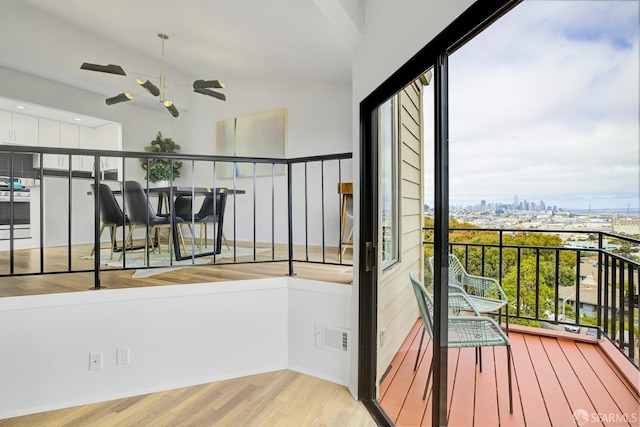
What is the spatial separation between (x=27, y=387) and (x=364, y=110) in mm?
2654

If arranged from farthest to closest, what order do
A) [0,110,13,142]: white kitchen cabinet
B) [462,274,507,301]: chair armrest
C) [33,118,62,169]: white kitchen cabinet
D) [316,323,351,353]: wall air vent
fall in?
1. [33,118,62,169]: white kitchen cabinet
2. [0,110,13,142]: white kitchen cabinet
3. [316,323,351,353]: wall air vent
4. [462,274,507,301]: chair armrest

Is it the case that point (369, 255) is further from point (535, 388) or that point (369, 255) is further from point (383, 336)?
point (535, 388)

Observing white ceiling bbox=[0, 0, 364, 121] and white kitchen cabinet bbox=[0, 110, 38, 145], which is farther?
white kitchen cabinet bbox=[0, 110, 38, 145]

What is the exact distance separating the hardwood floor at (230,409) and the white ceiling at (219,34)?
3.06 metres

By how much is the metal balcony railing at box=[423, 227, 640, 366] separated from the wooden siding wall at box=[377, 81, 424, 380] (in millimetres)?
606

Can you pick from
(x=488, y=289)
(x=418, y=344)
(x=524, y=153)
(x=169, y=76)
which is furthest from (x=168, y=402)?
(x=169, y=76)

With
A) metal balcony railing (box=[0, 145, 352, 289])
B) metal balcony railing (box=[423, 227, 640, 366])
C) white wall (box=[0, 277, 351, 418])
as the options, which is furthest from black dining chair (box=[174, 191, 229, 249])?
metal balcony railing (box=[423, 227, 640, 366])

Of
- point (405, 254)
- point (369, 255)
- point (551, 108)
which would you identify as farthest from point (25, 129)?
point (551, 108)

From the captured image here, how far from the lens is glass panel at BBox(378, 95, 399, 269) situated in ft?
7.04

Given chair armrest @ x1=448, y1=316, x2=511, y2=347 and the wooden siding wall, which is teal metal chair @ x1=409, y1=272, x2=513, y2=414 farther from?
the wooden siding wall

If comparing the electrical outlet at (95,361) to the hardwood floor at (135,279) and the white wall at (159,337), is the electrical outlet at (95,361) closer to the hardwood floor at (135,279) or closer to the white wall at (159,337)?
the white wall at (159,337)

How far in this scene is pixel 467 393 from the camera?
60.6 inches

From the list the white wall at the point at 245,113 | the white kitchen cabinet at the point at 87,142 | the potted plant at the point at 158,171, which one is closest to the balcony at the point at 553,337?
the white wall at the point at 245,113

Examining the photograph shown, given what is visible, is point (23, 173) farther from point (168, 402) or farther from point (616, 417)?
point (616, 417)
